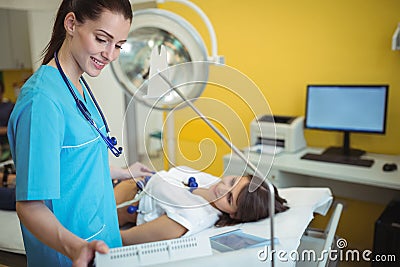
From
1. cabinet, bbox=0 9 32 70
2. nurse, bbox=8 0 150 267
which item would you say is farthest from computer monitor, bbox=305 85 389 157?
cabinet, bbox=0 9 32 70

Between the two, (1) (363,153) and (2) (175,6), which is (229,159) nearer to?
(1) (363,153)

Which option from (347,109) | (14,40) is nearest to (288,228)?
(347,109)

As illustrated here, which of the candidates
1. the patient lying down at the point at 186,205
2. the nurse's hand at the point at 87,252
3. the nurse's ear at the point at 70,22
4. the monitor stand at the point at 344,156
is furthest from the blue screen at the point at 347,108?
the nurse's hand at the point at 87,252

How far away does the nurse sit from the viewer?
2.34 ft

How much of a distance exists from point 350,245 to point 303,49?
53.1 inches

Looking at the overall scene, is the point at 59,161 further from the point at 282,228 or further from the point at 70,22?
the point at 282,228

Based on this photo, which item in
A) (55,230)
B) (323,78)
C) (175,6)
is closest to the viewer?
(55,230)

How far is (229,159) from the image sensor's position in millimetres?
1106

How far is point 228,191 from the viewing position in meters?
1.31

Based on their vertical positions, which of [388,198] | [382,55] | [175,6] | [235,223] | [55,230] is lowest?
[388,198]

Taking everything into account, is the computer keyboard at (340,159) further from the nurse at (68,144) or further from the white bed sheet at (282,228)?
the nurse at (68,144)

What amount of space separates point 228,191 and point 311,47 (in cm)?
152

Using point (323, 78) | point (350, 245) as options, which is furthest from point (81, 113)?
point (350, 245)

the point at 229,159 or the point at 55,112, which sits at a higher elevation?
the point at 55,112
